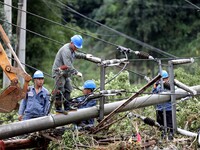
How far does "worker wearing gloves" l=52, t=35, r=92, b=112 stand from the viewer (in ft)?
39.4

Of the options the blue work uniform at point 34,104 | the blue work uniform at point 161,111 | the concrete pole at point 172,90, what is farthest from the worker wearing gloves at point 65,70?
the blue work uniform at point 161,111

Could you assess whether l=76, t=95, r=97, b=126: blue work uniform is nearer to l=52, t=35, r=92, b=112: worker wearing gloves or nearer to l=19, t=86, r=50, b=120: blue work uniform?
l=52, t=35, r=92, b=112: worker wearing gloves

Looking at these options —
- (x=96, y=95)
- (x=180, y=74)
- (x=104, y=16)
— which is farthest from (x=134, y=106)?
(x=104, y=16)

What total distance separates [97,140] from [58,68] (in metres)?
1.44

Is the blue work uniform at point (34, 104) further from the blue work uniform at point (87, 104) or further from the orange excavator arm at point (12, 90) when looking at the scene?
the orange excavator arm at point (12, 90)

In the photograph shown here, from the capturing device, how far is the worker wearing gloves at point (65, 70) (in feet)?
39.4

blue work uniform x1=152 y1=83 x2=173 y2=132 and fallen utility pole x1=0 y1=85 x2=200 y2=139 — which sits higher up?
blue work uniform x1=152 y1=83 x2=173 y2=132

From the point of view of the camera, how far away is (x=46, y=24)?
28000 mm

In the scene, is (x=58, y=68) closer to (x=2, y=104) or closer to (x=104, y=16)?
(x=2, y=104)

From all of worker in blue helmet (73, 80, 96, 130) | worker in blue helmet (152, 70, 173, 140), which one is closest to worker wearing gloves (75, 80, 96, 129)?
worker in blue helmet (73, 80, 96, 130)

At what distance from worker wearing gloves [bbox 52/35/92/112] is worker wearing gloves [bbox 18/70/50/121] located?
835mm

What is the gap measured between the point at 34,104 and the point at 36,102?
64 millimetres

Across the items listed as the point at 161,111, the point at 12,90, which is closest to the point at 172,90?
the point at 161,111

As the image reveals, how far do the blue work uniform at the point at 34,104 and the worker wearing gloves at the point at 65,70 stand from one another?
0.81 metres
